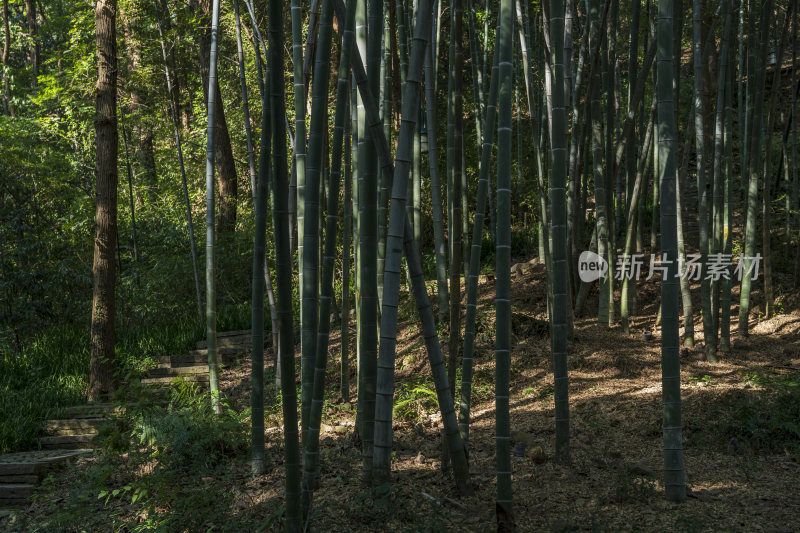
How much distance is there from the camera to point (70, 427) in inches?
195

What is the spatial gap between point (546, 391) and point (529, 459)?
127 centimetres

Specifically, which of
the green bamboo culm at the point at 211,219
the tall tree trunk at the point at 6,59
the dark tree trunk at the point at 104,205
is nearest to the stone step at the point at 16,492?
the green bamboo culm at the point at 211,219

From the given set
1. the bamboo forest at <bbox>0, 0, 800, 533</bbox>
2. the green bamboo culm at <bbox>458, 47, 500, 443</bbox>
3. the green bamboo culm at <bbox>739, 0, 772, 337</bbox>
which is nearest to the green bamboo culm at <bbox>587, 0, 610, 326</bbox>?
the bamboo forest at <bbox>0, 0, 800, 533</bbox>

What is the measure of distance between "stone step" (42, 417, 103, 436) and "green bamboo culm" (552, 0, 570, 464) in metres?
3.88

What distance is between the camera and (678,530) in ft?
6.53

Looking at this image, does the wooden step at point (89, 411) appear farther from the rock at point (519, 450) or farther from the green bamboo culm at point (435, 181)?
the rock at point (519, 450)

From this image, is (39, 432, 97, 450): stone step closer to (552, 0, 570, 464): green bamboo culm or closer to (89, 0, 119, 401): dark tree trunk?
(89, 0, 119, 401): dark tree trunk

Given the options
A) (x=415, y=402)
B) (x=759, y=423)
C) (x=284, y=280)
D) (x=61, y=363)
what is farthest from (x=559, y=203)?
(x=61, y=363)

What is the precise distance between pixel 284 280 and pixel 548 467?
1492mm

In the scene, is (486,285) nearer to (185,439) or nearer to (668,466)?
(185,439)

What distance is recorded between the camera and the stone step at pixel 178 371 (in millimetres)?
6008

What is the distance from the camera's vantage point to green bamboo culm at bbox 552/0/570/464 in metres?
2.38

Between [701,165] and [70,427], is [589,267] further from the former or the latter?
[70,427]

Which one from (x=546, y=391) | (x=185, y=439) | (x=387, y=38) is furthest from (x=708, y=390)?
(x=185, y=439)
